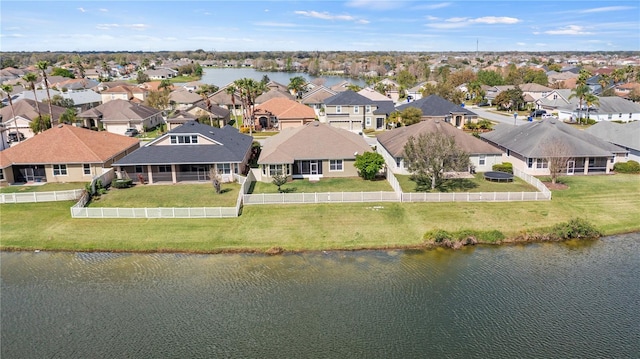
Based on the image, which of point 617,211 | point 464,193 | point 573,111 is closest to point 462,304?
point 464,193

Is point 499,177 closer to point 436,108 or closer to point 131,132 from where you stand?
point 436,108

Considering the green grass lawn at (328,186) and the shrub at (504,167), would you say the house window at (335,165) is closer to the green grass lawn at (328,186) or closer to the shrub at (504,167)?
the green grass lawn at (328,186)

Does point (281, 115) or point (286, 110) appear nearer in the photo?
point (281, 115)

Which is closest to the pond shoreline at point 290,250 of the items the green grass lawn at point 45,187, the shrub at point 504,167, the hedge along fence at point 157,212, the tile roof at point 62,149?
the hedge along fence at point 157,212

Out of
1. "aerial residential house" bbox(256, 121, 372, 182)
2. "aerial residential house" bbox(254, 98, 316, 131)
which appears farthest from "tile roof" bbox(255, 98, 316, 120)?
"aerial residential house" bbox(256, 121, 372, 182)

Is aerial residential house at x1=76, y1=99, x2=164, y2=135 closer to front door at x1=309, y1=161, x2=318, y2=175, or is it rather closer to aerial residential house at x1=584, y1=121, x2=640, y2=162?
front door at x1=309, y1=161, x2=318, y2=175

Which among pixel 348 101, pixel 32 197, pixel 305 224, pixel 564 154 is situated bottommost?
pixel 305 224

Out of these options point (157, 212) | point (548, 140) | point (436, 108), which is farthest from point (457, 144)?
point (157, 212)

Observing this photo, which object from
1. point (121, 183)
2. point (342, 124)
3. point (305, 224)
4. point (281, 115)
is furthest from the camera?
point (281, 115)
